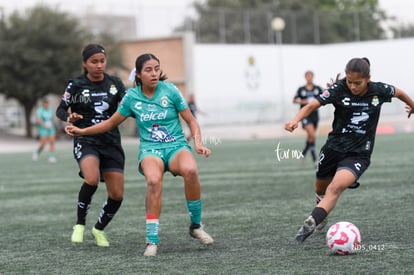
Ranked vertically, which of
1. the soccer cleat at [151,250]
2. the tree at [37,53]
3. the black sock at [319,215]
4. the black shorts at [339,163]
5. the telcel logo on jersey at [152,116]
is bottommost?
the soccer cleat at [151,250]

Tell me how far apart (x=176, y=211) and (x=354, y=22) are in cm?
4620

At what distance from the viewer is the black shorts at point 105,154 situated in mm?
8398

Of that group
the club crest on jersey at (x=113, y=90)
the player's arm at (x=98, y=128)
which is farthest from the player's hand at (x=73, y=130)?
the club crest on jersey at (x=113, y=90)

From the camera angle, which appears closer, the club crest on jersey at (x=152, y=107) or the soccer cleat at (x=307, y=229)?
the soccer cleat at (x=307, y=229)

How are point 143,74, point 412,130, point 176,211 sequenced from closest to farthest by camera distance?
point 143,74 < point 176,211 < point 412,130

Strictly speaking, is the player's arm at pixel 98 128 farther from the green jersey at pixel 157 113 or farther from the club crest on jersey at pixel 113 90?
the club crest on jersey at pixel 113 90

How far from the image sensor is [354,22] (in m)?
55.5

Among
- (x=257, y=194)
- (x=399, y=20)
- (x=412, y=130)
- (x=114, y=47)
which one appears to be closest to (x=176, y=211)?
(x=257, y=194)

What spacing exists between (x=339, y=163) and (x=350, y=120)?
0.43 metres

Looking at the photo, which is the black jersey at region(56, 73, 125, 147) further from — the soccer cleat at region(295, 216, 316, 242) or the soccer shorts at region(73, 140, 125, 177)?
the soccer cleat at region(295, 216, 316, 242)

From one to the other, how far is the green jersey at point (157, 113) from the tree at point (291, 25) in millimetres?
41854

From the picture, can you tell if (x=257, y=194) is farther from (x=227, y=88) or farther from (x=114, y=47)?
(x=227, y=88)

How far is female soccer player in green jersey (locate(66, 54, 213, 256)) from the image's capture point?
750 cm

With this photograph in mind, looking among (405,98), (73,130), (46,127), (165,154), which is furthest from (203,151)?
(46,127)
